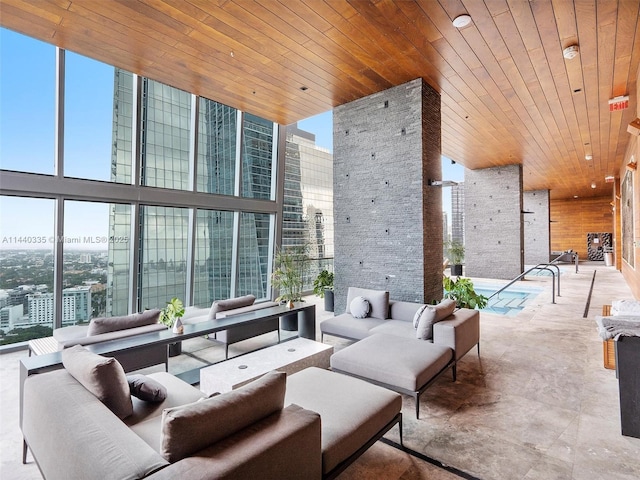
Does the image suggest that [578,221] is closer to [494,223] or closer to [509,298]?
[494,223]

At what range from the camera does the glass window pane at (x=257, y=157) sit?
699cm

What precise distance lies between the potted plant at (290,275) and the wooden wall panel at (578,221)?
636 inches

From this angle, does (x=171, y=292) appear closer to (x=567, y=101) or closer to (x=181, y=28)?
(x=181, y=28)

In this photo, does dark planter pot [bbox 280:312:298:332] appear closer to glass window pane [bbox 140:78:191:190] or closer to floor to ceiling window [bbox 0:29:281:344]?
floor to ceiling window [bbox 0:29:281:344]

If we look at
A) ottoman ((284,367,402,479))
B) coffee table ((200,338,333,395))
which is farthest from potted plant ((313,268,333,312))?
ottoman ((284,367,402,479))

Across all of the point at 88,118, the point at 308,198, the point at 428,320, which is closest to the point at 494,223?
the point at 308,198

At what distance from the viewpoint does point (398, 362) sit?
291 cm

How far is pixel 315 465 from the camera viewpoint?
1659 millimetres

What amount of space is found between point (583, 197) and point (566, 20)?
1904 cm

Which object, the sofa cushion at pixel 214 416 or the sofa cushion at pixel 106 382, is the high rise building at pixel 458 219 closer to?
the sofa cushion at pixel 214 416

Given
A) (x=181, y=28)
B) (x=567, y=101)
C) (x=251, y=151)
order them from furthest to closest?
(x=251, y=151) < (x=567, y=101) < (x=181, y=28)

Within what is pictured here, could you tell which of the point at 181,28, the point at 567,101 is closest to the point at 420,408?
the point at 181,28

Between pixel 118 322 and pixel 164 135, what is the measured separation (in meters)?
3.41

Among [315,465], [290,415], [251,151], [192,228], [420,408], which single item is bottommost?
[420,408]
